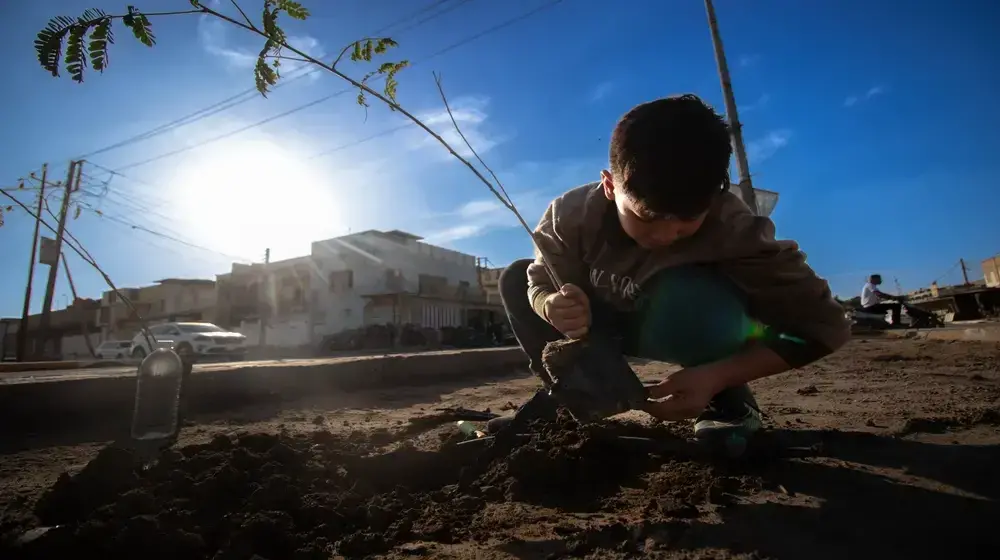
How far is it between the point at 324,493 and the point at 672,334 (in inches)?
48.4

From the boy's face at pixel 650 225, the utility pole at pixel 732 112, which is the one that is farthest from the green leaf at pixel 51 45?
the utility pole at pixel 732 112

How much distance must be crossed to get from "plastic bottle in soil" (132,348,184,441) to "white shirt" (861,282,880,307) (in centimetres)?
1173

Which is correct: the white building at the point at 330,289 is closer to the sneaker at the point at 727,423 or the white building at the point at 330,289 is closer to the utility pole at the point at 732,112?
the utility pole at the point at 732,112

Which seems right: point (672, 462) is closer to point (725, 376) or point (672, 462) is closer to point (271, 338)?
A: point (725, 376)

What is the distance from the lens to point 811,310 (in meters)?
1.52

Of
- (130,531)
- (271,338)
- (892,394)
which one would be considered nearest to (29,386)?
(130,531)

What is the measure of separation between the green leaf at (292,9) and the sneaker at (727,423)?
1.84 meters

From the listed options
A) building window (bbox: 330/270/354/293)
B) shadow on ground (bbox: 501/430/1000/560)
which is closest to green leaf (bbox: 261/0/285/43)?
shadow on ground (bbox: 501/430/1000/560)

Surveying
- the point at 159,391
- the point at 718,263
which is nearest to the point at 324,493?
the point at 718,263

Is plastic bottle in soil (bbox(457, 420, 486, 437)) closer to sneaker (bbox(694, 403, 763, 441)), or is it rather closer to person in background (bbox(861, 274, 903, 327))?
sneaker (bbox(694, 403, 763, 441))

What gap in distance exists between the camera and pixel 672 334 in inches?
70.5

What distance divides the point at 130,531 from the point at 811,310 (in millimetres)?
1828

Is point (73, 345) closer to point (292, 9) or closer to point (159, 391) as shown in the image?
point (159, 391)

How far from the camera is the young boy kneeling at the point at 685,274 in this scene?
1268 mm
